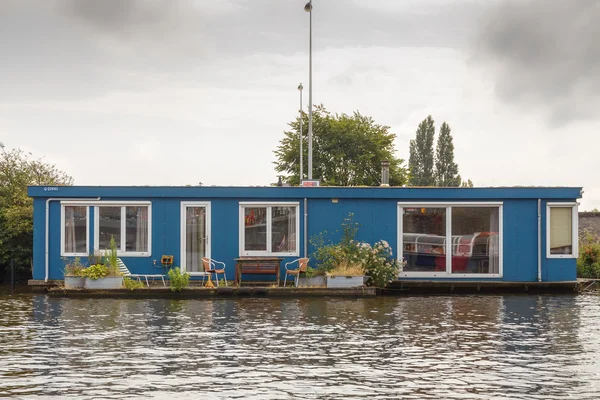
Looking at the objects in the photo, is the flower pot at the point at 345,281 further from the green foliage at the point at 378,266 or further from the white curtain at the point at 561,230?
the white curtain at the point at 561,230

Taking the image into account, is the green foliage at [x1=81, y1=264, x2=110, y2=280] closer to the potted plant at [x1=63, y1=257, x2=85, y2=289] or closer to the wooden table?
the potted plant at [x1=63, y1=257, x2=85, y2=289]

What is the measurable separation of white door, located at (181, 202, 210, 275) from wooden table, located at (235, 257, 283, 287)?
1365 mm

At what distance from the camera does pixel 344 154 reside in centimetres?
6006

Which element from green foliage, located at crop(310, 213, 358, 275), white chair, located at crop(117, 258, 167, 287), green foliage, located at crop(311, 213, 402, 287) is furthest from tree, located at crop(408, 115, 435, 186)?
white chair, located at crop(117, 258, 167, 287)

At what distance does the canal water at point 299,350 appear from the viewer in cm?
1049

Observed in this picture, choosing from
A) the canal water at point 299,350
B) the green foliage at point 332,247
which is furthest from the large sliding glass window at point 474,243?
the canal water at point 299,350

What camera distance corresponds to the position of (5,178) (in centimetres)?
3228

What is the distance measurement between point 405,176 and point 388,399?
52706mm

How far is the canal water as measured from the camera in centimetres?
1049

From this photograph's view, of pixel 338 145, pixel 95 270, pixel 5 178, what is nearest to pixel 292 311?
pixel 95 270

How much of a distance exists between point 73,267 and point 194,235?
3529mm

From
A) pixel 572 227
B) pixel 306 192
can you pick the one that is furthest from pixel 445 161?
pixel 306 192

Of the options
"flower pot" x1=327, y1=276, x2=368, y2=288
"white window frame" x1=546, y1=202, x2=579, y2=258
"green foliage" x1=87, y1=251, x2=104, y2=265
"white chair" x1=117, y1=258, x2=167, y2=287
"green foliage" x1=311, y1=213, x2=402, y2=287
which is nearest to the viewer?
"flower pot" x1=327, y1=276, x2=368, y2=288

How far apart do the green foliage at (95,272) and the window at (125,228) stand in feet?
4.45
